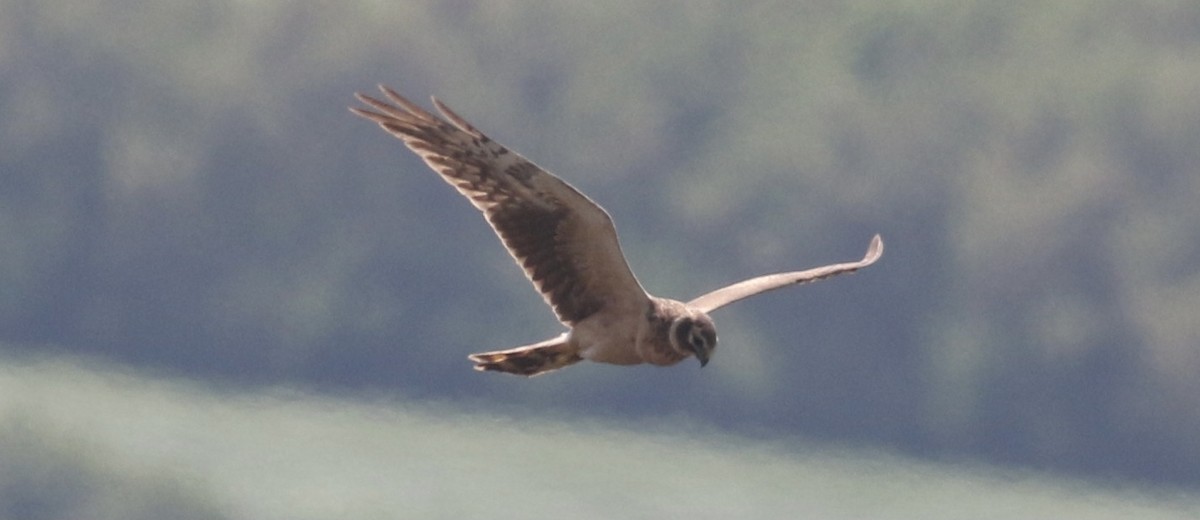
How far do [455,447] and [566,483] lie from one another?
106 cm

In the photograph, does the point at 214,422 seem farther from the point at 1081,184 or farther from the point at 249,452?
the point at 1081,184

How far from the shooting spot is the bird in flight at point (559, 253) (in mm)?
7855

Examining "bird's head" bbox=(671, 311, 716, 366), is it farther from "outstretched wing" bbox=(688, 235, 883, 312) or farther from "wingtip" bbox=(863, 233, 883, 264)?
"wingtip" bbox=(863, 233, 883, 264)

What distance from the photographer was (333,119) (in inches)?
912

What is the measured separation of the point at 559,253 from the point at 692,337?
0.61 metres

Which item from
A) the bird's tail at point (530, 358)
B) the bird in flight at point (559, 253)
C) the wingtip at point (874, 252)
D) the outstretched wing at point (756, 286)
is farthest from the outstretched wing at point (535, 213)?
the wingtip at point (874, 252)

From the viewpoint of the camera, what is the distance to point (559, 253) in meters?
8.09

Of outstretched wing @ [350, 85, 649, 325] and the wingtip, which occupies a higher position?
the wingtip

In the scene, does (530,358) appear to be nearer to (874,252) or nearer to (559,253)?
(559,253)

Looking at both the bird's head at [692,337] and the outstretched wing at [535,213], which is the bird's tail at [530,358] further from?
A: the bird's head at [692,337]

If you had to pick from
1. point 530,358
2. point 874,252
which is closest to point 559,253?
point 530,358

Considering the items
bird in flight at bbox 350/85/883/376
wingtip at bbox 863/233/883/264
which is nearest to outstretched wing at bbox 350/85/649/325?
bird in flight at bbox 350/85/883/376

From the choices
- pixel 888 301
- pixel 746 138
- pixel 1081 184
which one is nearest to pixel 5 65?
pixel 746 138

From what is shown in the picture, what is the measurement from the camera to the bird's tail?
820 cm
